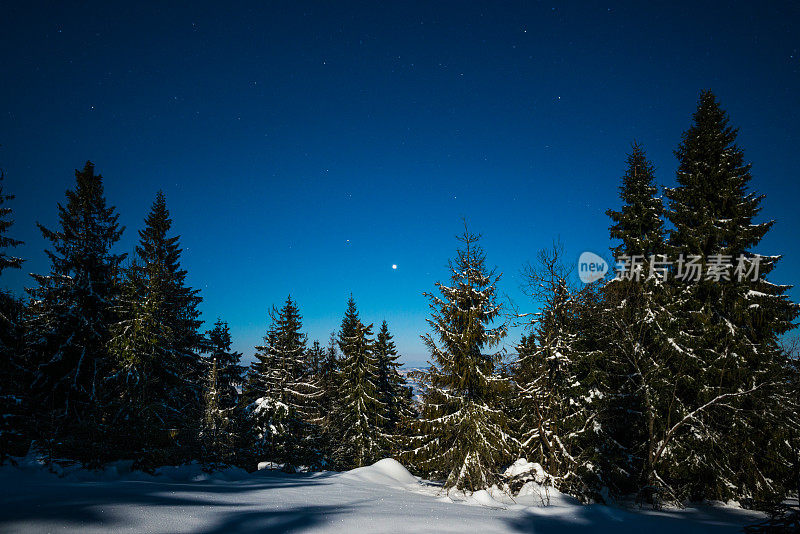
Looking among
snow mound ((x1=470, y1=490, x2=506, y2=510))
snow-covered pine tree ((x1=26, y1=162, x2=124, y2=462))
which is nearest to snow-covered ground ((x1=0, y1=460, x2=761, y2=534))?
snow mound ((x1=470, y1=490, x2=506, y2=510))

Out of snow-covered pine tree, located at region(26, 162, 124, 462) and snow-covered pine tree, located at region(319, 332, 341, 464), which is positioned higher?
snow-covered pine tree, located at region(26, 162, 124, 462)

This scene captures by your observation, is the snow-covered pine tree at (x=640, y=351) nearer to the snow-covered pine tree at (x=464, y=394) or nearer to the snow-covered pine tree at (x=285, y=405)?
the snow-covered pine tree at (x=464, y=394)

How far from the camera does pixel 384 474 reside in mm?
13102

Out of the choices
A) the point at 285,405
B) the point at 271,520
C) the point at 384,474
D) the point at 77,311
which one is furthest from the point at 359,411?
the point at 271,520

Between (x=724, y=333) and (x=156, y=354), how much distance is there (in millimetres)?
26654

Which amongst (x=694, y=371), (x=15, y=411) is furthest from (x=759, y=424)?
(x=15, y=411)

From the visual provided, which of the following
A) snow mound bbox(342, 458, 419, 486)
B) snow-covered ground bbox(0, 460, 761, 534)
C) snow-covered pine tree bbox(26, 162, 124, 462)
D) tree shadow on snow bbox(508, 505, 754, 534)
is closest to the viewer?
snow-covered ground bbox(0, 460, 761, 534)

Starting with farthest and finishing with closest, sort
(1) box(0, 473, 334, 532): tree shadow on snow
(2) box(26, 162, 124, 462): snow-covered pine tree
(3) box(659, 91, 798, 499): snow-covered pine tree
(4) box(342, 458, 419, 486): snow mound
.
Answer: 1. (2) box(26, 162, 124, 462): snow-covered pine tree
2. (3) box(659, 91, 798, 499): snow-covered pine tree
3. (4) box(342, 458, 419, 486): snow mound
4. (1) box(0, 473, 334, 532): tree shadow on snow

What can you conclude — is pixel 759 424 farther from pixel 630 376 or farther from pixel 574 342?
pixel 574 342

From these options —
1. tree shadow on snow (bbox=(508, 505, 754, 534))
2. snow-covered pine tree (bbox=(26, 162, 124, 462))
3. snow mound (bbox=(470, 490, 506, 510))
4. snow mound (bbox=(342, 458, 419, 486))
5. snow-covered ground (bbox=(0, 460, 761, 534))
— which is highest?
snow-covered pine tree (bbox=(26, 162, 124, 462))

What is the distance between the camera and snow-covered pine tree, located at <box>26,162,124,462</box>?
15.7 m

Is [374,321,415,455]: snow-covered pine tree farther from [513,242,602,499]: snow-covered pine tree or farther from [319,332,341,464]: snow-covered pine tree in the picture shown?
[513,242,602,499]: snow-covered pine tree

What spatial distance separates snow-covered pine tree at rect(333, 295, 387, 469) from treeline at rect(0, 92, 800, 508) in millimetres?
7591

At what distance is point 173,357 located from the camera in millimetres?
18766
